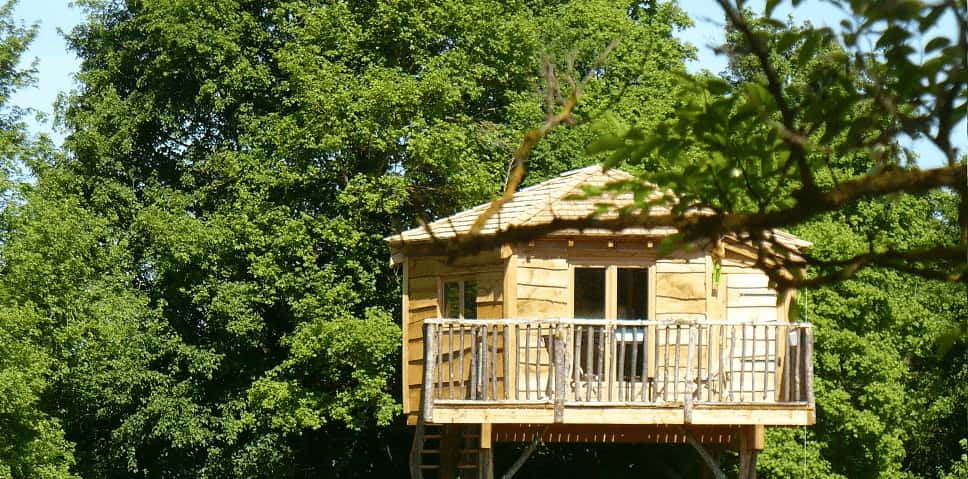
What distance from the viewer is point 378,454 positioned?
84.4 ft

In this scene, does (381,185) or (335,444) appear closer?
(381,185)

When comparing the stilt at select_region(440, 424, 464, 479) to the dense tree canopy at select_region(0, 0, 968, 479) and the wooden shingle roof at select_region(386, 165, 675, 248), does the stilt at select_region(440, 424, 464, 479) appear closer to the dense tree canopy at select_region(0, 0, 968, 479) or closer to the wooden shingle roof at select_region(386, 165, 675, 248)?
the dense tree canopy at select_region(0, 0, 968, 479)

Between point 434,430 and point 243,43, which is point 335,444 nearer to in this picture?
point 434,430

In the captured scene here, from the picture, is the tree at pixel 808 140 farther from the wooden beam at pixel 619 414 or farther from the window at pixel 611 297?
the window at pixel 611 297

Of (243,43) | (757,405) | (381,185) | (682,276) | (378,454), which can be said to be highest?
(243,43)

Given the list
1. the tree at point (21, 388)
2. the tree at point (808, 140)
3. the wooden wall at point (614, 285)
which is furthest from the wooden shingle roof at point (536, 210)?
the tree at point (808, 140)

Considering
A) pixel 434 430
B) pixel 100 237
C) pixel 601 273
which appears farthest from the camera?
pixel 100 237

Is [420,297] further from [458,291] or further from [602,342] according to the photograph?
[602,342]

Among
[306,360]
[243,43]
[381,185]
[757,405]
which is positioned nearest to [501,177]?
[381,185]

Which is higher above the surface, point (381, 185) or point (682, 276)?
point (381, 185)

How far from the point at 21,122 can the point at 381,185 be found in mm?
7391

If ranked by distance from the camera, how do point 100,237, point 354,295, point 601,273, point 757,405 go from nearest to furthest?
point 757,405 < point 601,273 < point 354,295 < point 100,237

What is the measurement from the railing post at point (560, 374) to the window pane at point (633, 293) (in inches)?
81.4

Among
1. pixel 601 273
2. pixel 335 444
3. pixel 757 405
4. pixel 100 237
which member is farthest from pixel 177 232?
pixel 757 405
